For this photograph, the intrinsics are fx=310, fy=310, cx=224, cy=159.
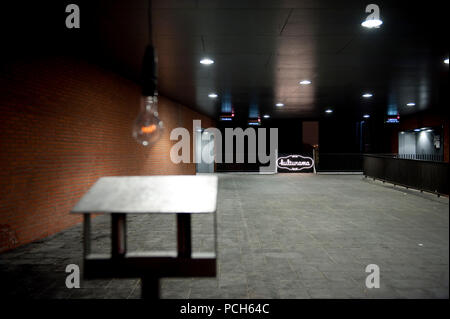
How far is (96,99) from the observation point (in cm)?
666

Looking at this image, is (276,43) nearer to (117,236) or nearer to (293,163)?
(117,236)

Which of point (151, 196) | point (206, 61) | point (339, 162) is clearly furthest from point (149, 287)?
point (339, 162)

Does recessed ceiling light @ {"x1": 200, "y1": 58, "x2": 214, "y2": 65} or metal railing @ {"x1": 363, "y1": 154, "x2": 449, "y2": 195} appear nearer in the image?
recessed ceiling light @ {"x1": 200, "y1": 58, "x2": 214, "y2": 65}

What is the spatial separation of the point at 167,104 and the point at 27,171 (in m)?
6.64

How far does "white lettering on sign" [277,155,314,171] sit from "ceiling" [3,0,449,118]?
10344 millimetres

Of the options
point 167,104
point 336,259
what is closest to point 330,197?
point 336,259

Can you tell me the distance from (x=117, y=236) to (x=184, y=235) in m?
0.59

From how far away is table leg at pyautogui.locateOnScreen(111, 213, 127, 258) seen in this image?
2.58 m

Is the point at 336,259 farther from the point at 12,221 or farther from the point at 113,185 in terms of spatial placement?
the point at 12,221

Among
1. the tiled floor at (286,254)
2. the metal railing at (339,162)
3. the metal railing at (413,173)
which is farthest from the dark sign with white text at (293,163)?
the tiled floor at (286,254)

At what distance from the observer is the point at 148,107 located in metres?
2.32

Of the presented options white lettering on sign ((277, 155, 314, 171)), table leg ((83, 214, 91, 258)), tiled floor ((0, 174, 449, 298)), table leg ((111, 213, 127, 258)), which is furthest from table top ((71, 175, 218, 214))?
white lettering on sign ((277, 155, 314, 171))

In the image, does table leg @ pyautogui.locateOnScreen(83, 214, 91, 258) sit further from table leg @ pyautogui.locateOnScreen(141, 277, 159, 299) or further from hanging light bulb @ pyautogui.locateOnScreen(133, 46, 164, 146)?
A: hanging light bulb @ pyautogui.locateOnScreen(133, 46, 164, 146)

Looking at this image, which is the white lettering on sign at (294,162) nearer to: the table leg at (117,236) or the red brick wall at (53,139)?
the red brick wall at (53,139)
